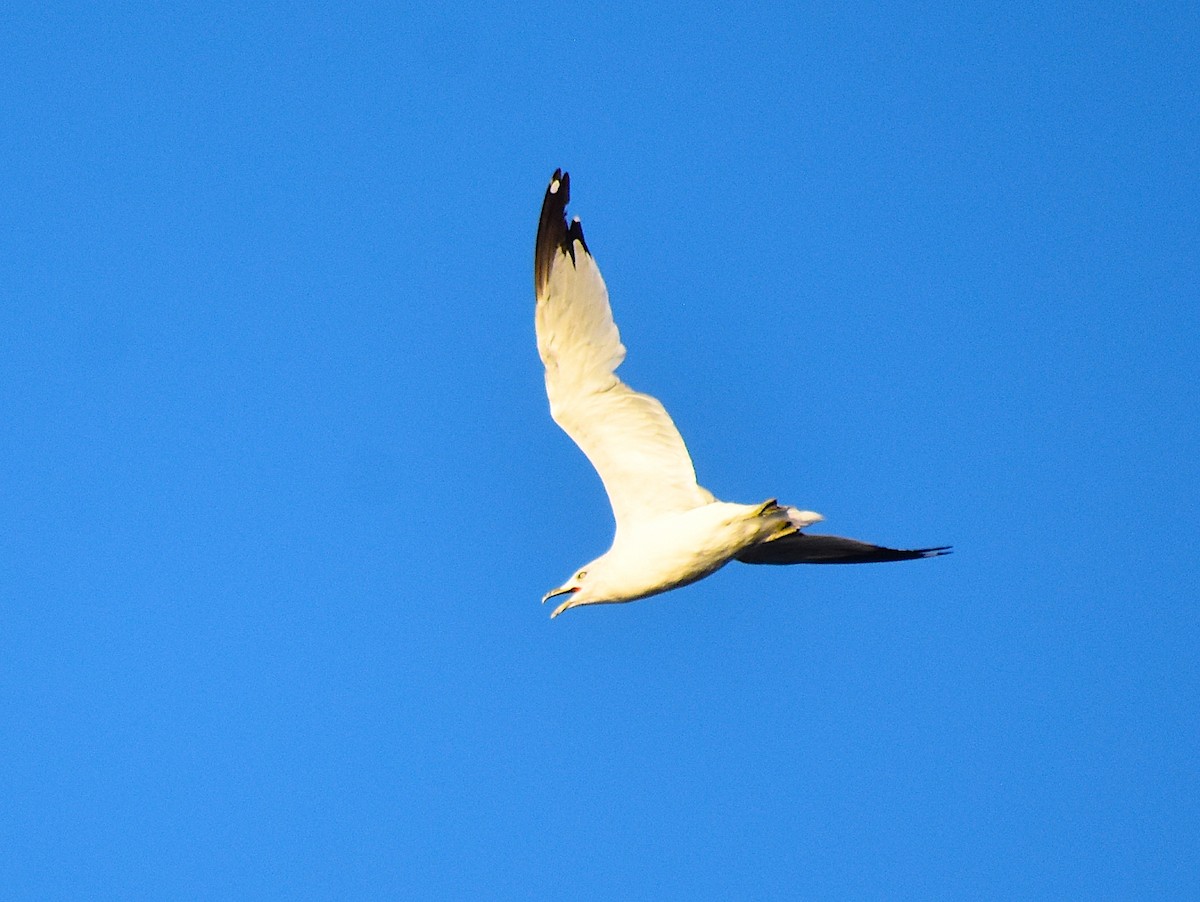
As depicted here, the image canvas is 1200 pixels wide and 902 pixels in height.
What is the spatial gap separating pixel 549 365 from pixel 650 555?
Result: 1.92 m

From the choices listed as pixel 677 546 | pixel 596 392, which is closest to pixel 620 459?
pixel 596 392

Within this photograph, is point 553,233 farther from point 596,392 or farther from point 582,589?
point 582,589

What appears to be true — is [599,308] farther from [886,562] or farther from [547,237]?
[886,562]

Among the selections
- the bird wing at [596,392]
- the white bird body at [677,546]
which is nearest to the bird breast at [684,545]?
the white bird body at [677,546]

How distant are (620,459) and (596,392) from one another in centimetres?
66

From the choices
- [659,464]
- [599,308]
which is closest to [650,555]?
[659,464]

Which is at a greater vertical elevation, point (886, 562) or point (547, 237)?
point (547, 237)

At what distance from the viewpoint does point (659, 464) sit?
1792 centimetres

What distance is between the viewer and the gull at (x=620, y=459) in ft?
56.6

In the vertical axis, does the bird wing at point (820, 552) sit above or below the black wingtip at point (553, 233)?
below

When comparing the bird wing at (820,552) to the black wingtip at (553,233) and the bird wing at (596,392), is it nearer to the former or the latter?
the bird wing at (596,392)

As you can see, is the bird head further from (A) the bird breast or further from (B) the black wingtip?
(B) the black wingtip

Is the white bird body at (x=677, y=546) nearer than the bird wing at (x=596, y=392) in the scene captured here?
Yes

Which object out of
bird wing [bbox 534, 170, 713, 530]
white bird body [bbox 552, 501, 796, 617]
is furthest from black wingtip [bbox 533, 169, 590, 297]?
white bird body [bbox 552, 501, 796, 617]
